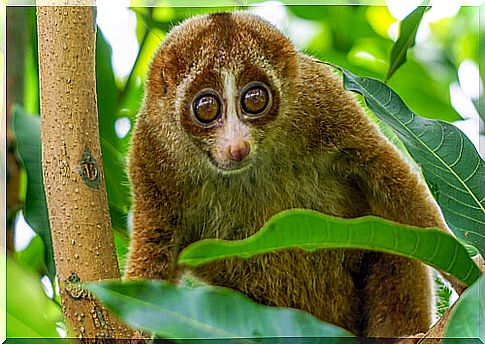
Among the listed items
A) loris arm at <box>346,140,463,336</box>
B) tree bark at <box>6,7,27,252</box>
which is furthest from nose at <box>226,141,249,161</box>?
tree bark at <box>6,7,27,252</box>

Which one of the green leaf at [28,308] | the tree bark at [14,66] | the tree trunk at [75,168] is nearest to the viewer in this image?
the tree trunk at [75,168]

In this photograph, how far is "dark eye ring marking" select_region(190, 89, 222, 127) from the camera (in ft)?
4.55

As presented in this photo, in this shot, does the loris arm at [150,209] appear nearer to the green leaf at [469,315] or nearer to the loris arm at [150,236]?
the loris arm at [150,236]

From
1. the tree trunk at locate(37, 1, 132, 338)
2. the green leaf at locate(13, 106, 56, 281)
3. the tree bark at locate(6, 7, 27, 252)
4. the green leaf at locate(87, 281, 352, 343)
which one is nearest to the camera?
the green leaf at locate(87, 281, 352, 343)

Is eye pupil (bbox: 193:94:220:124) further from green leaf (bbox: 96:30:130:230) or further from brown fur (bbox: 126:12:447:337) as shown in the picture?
green leaf (bbox: 96:30:130:230)

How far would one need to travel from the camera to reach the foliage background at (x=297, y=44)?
1527mm

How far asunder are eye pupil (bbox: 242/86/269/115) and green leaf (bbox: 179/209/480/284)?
434mm

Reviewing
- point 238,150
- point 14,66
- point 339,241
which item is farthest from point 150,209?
point 339,241

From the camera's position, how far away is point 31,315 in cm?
139

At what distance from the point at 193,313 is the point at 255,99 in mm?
613

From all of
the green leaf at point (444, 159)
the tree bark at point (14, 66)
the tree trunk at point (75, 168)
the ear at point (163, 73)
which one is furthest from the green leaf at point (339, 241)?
the tree bark at point (14, 66)

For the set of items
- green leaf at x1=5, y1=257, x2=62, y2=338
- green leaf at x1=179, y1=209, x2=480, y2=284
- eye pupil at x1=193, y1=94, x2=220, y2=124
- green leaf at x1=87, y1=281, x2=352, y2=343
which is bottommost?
green leaf at x1=87, y1=281, x2=352, y2=343

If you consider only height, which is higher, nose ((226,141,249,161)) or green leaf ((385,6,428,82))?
green leaf ((385,6,428,82))

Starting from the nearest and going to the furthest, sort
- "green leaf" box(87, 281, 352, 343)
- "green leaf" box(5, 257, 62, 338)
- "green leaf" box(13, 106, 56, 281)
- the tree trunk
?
"green leaf" box(87, 281, 352, 343) < the tree trunk < "green leaf" box(5, 257, 62, 338) < "green leaf" box(13, 106, 56, 281)
